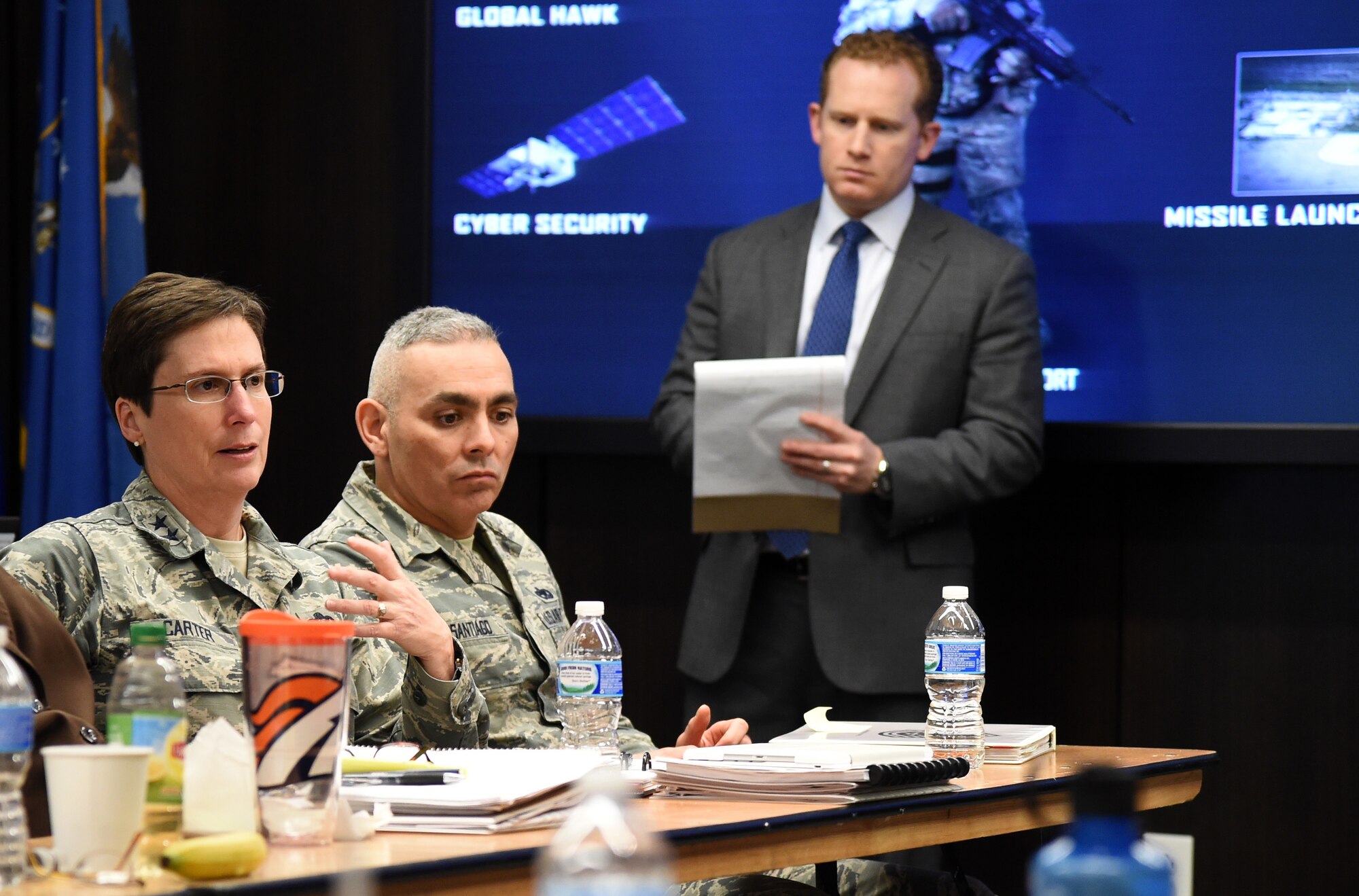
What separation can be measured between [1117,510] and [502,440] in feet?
5.79

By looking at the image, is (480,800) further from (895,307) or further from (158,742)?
(895,307)

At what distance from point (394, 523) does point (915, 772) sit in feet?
3.57

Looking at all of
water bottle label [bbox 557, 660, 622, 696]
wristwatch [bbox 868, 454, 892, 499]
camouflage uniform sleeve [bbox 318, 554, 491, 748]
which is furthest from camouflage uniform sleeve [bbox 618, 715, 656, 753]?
wristwatch [bbox 868, 454, 892, 499]

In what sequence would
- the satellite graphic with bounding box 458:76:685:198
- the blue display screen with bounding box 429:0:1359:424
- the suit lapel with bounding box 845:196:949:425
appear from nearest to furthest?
the suit lapel with bounding box 845:196:949:425
the blue display screen with bounding box 429:0:1359:424
the satellite graphic with bounding box 458:76:685:198

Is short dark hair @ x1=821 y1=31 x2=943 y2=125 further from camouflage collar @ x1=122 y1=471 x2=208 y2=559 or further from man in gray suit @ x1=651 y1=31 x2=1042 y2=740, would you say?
camouflage collar @ x1=122 y1=471 x2=208 y2=559

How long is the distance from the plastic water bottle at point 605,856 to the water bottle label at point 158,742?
50 centimetres

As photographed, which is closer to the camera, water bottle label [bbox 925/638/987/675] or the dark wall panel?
water bottle label [bbox 925/638/987/675]

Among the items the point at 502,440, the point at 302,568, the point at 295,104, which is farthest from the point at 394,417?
the point at 295,104

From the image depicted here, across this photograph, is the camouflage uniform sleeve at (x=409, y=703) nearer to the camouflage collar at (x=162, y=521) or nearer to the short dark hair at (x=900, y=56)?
the camouflage collar at (x=162, y=521)

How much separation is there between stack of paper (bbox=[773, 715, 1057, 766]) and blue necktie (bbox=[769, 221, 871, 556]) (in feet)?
3.60

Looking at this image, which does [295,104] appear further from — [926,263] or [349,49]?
[926,263]

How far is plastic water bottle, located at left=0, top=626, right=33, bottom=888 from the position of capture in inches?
52.9

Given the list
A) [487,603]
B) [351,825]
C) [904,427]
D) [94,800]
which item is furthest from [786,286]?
[94,800]

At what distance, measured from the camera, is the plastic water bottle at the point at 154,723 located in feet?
4.67
